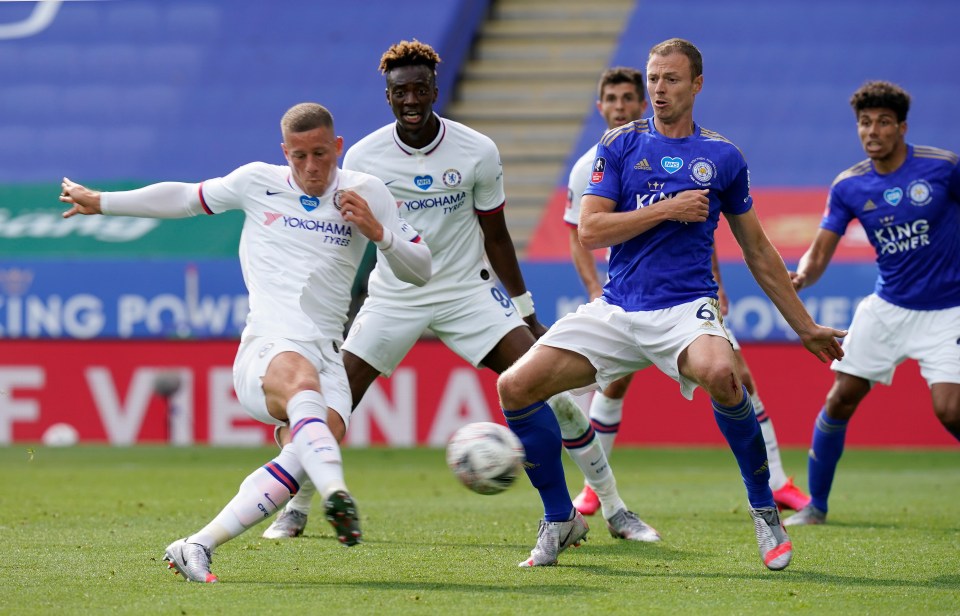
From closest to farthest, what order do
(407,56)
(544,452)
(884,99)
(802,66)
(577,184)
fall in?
1. (544,452)
2. (407,56)
3. (884,99)
4. (577,184)
5. (802,66)

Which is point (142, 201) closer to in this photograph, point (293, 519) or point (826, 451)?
point (293, 519)

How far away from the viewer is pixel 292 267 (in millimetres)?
5832

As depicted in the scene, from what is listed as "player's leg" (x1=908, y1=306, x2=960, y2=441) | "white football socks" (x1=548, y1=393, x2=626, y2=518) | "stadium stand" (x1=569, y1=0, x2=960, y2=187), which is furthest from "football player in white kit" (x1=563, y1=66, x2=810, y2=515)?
"stadium stand" (x1=569, y1=0, x2=960, y2=187)

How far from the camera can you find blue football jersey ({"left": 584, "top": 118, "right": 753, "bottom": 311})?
19.2 feet

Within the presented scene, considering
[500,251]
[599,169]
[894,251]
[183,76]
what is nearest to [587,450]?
[500,251]

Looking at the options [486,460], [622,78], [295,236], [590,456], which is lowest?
[590,456]

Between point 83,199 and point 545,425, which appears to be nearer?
point 83,199

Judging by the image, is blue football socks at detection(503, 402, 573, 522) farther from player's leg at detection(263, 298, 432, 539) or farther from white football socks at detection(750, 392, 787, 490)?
white football socks at detection(750, 392, 787, 490)

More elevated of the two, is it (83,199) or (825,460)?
(83,199)

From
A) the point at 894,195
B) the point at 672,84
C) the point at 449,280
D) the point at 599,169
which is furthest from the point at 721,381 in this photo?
the point at 894,195

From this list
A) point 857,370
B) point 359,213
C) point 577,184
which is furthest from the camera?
point 577,184

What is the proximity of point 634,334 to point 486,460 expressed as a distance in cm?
81

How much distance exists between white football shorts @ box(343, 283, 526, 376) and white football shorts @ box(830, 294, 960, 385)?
1880mm

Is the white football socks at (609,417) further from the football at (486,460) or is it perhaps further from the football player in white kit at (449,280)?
the football at (486,460)
